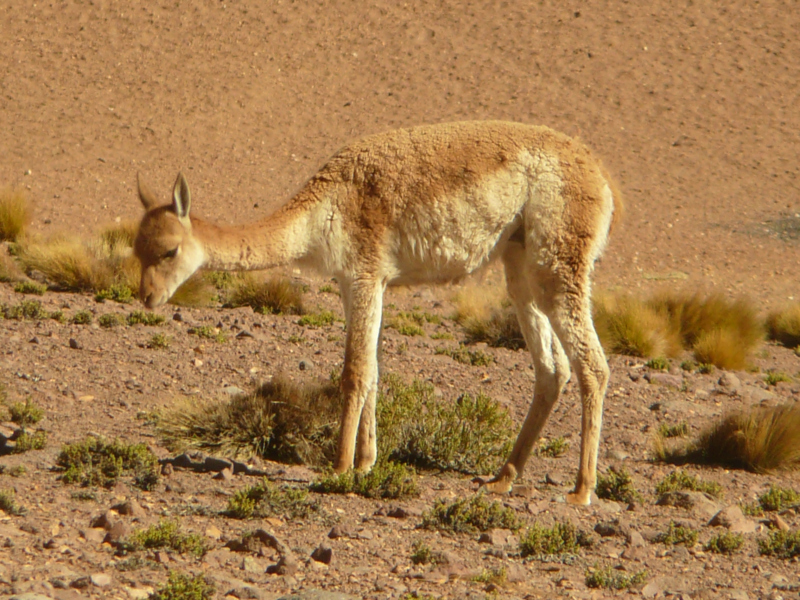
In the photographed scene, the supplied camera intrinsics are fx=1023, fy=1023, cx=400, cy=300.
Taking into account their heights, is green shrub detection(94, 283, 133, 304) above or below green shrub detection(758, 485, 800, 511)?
above

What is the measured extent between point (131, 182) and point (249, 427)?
1527 cm

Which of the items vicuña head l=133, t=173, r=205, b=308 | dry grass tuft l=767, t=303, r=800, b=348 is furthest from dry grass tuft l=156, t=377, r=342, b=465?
dry grass tuft l=767, t=303, r=800, b=348

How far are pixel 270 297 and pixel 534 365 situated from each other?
5870mm

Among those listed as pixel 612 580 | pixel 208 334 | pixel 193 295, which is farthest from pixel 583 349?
pixel 193 295

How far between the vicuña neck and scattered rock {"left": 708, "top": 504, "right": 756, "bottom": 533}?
117 inches

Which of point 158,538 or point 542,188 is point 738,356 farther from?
point 158,538

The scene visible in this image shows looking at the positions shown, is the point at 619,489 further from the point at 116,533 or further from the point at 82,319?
the point at 82,319

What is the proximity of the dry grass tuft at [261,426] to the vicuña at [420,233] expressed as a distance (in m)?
0.62

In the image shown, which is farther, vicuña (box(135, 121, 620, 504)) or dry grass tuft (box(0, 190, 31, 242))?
dry grass tuft (box(0, 190, 31, 242))

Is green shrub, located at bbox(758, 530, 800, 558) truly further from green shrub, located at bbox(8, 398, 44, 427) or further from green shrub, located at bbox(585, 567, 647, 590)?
green shrub, located at bbox(8, 398, 44, 427)

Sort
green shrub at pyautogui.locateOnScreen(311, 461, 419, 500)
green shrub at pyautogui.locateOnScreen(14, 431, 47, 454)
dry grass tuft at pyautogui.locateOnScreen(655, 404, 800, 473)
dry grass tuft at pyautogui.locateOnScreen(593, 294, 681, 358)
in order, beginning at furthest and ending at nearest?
1. dry grass tuft at pyautogui.locateOnScreen(593, 294, 681, 358)
2. dry grass tuft at pyautogui.locateOnScreen(655, 404, 800, 473)
3. green shrub at pyautogui.locateOnScreen(14, 431, 47, 454)
4. green shrub at pyautogui.locateOnScreen(311, 461, 419, 500)

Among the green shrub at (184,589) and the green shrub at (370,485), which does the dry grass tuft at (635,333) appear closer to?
the green shrub at (370,485)

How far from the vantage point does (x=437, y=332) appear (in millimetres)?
12297

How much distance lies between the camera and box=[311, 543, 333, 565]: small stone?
480 cm
